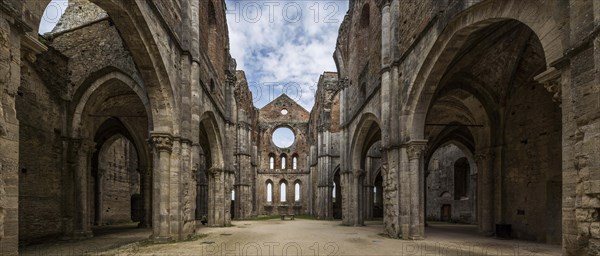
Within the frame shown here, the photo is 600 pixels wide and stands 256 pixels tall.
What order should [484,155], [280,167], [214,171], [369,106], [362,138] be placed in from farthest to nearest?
[280,167] < [362,138] < [214,171] < [369,106] < [484,155]

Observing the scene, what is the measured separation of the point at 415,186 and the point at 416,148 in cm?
126

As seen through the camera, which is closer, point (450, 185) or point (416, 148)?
point (416, 148)

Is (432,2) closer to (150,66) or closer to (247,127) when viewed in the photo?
(150,66)

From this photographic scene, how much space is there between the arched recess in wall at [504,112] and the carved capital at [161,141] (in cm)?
777

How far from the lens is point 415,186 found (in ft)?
36.3

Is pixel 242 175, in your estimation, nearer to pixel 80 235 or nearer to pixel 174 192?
pixel 80 235

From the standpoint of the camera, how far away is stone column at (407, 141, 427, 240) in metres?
11.0

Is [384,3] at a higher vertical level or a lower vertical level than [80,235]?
higher

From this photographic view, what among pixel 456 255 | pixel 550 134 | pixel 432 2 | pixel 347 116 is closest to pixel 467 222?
pixel 347 116

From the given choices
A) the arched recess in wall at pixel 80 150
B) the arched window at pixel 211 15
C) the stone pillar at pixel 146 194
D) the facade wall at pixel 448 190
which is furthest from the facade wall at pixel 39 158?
the facade wall at pixel 448 190

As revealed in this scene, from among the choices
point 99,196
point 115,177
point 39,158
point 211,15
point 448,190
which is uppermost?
point 211,15

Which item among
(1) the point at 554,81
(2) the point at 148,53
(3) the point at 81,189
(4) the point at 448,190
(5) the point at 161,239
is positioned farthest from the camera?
(4) the point at 448,190

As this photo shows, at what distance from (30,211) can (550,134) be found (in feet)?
54.7

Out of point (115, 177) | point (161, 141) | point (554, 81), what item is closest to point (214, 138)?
point (161, 141)
